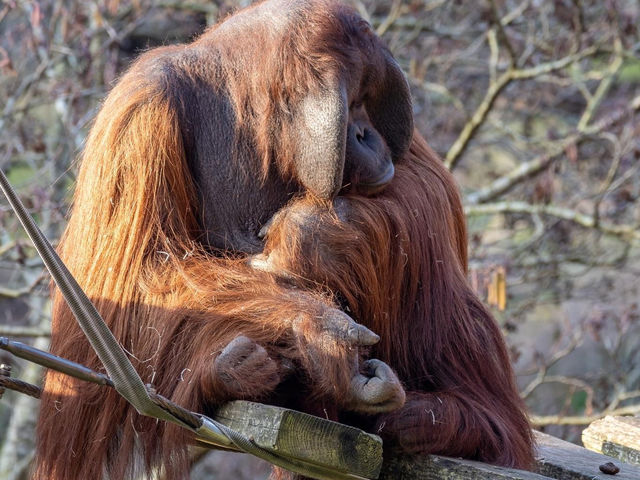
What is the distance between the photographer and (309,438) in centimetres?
180

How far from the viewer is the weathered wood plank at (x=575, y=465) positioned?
7.55 feet

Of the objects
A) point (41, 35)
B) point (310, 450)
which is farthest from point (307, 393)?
point (41, 35)

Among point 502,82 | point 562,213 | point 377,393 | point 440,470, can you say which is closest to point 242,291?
point 377,393

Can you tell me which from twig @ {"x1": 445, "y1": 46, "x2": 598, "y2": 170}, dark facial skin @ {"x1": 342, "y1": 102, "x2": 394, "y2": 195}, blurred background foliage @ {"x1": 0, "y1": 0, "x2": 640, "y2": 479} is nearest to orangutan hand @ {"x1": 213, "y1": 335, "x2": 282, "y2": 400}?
dark facial skin @ {"x1": 342, "y1": 102, "x2": 394, "y2": 195}

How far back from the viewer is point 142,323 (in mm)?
2217

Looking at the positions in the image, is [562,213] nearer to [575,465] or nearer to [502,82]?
[502,82]

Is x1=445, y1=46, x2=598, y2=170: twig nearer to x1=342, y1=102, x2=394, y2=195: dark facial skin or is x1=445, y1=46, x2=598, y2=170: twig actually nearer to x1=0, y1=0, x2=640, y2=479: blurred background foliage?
x1=0, y1=0, x2=640, y2=479: blurred background foliage

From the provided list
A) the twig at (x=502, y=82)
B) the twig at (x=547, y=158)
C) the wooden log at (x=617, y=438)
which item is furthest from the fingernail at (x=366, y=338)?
the twig at (x=547, y=158)

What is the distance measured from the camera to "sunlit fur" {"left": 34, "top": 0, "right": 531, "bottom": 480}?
2121mm

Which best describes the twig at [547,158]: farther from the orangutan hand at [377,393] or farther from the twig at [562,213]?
the orangutan hand at [377,393]

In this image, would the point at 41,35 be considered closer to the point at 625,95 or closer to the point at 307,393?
the point at 307,393

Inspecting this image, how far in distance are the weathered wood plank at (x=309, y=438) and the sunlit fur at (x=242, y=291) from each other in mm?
157

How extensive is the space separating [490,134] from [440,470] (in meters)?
5.88

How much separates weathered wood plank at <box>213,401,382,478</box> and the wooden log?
115 centimetres
